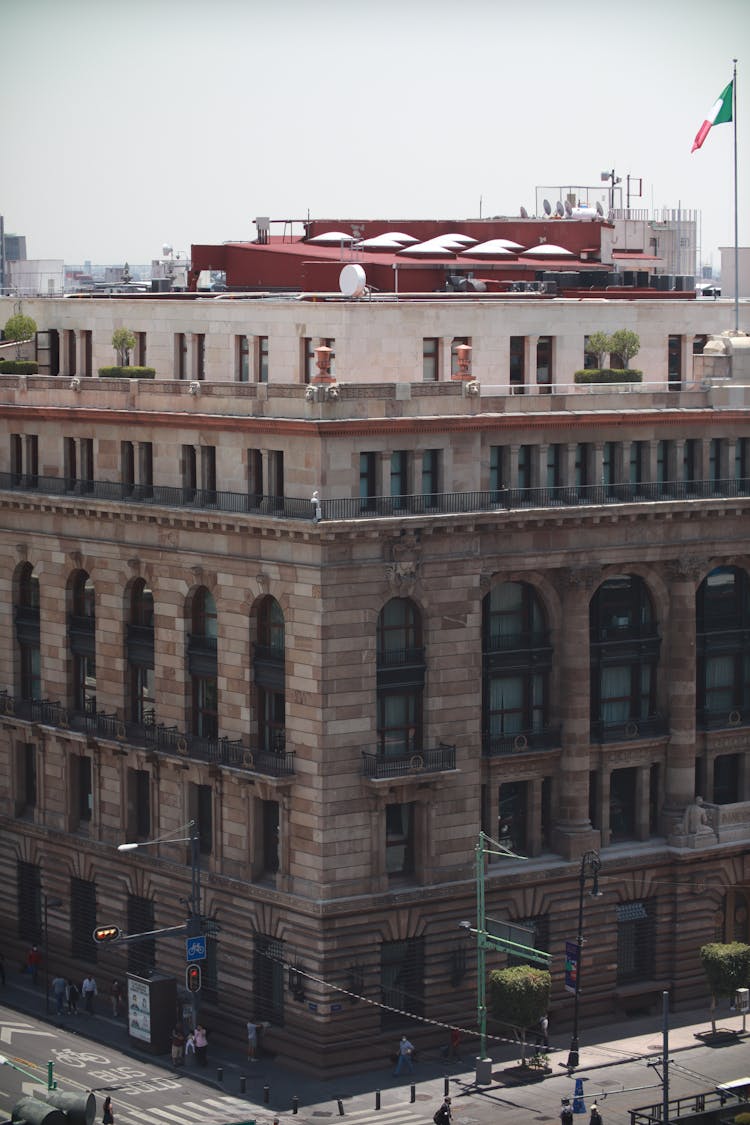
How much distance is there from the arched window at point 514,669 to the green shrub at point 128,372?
19.1 meters

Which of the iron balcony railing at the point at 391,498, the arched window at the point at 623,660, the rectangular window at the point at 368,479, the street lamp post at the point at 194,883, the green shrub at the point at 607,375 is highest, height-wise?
the green shrub at the point at 607,375

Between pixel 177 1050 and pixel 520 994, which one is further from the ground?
pixel 520 994

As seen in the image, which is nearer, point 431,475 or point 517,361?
point 431,475

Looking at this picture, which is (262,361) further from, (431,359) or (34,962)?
(34,962)

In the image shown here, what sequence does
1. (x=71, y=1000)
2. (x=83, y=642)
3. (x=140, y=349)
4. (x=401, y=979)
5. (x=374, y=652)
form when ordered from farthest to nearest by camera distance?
(x=140, y=349) < (x=83, y=642) < (x=71, y=1000) < (x=401, y=979) < (x=374, y=652)

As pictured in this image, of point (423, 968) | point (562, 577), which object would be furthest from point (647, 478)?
point (423, 968)

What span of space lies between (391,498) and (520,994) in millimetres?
19861

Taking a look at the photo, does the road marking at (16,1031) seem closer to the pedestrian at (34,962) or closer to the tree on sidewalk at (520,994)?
the pedestrian at (34,962)

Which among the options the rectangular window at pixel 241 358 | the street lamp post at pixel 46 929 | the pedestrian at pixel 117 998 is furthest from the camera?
the street lamp post at pixel 46 929

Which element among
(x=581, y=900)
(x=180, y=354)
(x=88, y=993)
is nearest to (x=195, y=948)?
(x=88, y=993)

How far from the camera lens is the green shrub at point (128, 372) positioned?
373 ft

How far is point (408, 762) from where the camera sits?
102 metres

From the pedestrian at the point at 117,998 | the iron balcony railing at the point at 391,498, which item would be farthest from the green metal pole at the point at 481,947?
the pedestrian at the point at 117,998

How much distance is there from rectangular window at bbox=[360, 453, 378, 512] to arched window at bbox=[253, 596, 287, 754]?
5.68 m
